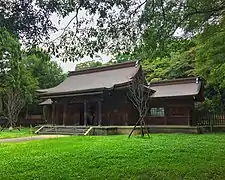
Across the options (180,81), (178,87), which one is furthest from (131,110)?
(180,81)

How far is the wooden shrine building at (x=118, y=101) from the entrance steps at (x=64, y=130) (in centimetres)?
154

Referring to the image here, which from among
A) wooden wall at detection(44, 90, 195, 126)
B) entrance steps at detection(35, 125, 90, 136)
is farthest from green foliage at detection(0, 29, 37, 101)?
wooden wall at detection(44, 90, 195, 126)

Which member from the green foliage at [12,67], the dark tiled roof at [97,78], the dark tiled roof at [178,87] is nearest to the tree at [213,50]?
the dark tiled roof at [178,87]

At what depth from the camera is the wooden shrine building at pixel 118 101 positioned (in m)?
24.7

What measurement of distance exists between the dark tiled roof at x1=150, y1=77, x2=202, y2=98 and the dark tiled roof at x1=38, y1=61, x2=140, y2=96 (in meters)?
3.28

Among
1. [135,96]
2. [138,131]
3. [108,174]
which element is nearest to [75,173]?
[108,174]

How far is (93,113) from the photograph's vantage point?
2781 centimetres

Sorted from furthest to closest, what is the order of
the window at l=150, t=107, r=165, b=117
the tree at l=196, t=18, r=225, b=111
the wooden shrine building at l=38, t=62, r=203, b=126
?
the window at l=150, t=107, r=165, b=117 < the wooden shrine building at l=38, t=62, r=203, b=126 < the tree at l=196, t=18, r=225, b=111

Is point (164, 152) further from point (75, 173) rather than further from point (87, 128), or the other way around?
point (87, 128)

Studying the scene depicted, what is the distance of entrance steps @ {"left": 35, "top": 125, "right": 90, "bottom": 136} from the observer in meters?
23.4

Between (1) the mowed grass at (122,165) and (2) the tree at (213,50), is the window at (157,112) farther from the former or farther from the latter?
(1) the mowed grass at (122,165)

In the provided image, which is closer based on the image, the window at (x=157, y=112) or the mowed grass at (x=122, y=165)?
the mowed grass at (x=122, y=165)

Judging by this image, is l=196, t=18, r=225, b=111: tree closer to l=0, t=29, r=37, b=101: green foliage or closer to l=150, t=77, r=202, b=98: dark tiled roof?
l=150, t=77, r=202, b=98: dark tiled roof

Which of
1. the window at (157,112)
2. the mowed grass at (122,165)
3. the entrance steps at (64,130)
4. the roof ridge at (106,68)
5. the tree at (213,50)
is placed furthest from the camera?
the roof ridge at (106,68)
